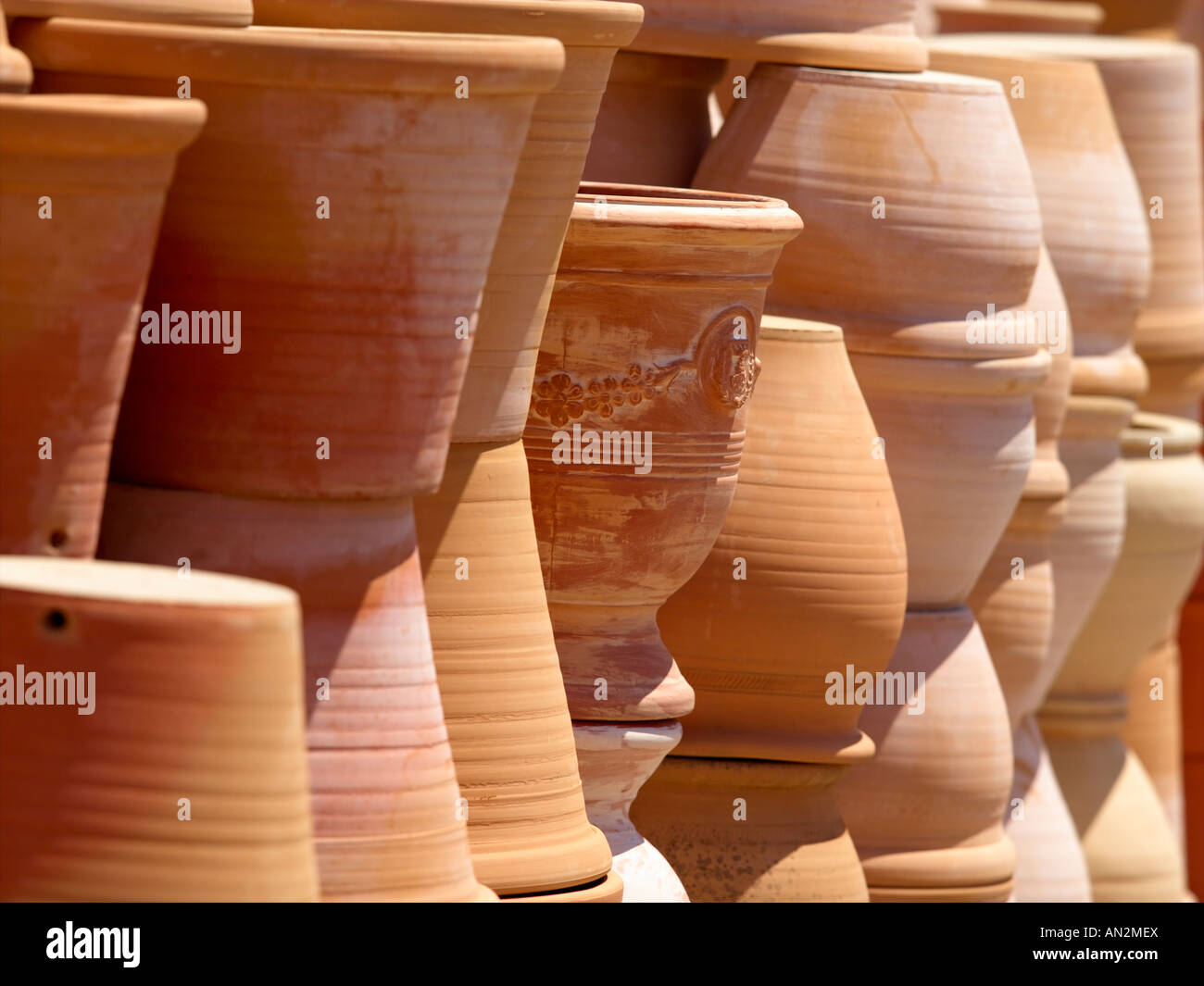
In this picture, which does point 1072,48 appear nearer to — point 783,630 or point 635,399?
point 783,630

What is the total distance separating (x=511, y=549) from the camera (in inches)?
160

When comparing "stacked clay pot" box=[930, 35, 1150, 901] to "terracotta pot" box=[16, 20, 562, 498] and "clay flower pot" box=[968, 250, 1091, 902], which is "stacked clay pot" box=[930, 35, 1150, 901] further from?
"terracotta pot" box=[16, 20, 562, 498]

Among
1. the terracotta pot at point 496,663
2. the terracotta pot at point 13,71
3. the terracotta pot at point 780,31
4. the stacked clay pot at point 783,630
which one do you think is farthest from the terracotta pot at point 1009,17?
the terracotta pot at point 13,71

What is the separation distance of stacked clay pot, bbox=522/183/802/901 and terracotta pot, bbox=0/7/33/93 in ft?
5.10

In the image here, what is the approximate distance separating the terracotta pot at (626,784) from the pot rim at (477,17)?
132 centimetres

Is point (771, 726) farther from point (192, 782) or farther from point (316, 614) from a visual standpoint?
point (192, 782)

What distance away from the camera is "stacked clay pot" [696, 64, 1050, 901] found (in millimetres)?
5582

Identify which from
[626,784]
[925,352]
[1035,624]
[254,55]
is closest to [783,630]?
[626,784]

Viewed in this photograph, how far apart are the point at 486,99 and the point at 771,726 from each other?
2365mm

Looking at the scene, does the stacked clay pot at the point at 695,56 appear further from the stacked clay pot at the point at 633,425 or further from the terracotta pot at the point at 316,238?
the terracotta pot at the point at 316,238

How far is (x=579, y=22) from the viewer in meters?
3.86

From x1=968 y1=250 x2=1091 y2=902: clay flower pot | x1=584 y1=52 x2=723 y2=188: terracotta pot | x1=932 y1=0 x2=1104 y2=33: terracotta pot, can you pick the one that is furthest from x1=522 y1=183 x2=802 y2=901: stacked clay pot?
x1=932 y1=0 x2=1104 y2=33: terracotta pot

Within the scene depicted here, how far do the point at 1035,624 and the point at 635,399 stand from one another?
2794 mm
